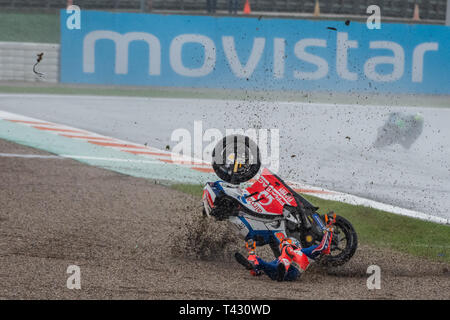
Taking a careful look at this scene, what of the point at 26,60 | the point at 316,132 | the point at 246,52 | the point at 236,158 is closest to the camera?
the point at 236,158

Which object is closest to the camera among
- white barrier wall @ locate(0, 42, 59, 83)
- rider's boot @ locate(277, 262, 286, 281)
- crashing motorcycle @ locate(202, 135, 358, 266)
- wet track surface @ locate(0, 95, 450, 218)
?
rider's boot @ locate(277, 262, 286, 281)

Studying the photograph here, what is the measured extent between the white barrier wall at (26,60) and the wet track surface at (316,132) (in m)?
1.59

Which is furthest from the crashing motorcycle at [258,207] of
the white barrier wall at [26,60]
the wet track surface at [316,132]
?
the white barrier wall at [26,60]

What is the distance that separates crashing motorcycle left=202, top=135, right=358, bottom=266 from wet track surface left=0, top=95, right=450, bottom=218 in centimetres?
237

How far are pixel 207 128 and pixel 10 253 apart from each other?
8620 mm

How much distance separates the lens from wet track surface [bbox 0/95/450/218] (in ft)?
34.2

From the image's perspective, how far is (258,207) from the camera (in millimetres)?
5863

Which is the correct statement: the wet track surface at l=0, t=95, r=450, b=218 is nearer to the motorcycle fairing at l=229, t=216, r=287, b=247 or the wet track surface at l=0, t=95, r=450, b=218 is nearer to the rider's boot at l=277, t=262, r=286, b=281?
the motorcycle fairing at l=229, t=216, r=287, b=247

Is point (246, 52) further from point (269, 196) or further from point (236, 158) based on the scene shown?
point (269, 196)

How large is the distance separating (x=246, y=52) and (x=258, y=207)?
46.2 feet

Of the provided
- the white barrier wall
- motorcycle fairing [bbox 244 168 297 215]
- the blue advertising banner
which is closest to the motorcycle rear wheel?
motorcycle fairing [bbox 244 168 297 215]

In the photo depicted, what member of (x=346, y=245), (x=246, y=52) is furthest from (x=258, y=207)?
(x=246, y=52)

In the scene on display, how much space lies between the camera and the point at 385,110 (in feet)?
60.4

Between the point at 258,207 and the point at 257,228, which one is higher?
the point at 258,207
